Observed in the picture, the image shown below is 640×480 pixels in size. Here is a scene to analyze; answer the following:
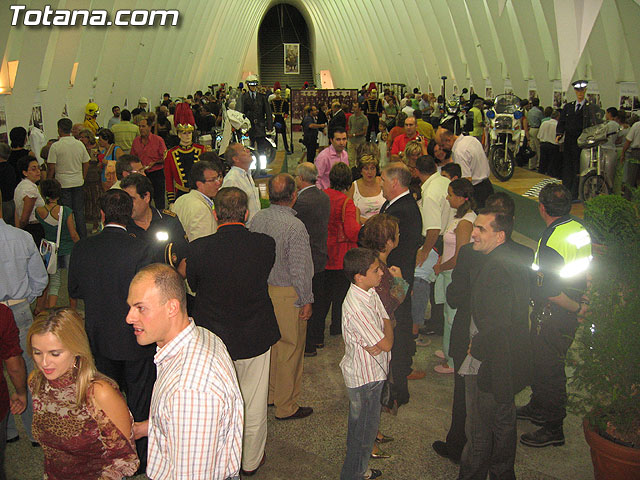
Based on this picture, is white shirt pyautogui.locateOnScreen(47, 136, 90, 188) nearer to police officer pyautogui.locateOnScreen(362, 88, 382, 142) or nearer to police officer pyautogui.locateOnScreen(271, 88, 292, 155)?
police officer pyautogui.locateOnScreen(271, 88, 292, 155)

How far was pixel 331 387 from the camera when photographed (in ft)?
17.1

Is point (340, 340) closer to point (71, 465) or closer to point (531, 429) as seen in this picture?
point (531, 429)

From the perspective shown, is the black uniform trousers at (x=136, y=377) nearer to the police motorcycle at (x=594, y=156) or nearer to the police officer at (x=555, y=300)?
the police officer at (x=555, y=300)

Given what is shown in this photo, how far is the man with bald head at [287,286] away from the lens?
14.2ft

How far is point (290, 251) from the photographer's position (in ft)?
14.1

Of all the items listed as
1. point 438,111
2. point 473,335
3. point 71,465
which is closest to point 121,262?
point 71,465

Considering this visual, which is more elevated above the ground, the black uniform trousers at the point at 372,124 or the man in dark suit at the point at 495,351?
the black uniform trousers at the point at 372,124

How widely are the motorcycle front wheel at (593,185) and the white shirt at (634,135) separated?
0.73m

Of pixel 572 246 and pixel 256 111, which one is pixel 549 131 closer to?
pixel 256 111

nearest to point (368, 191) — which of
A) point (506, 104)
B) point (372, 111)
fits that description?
point (506, 104)

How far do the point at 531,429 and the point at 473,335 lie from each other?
4.88 ft

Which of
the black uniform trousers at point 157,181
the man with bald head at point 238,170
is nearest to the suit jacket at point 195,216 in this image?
the man with bald head at point 238,170

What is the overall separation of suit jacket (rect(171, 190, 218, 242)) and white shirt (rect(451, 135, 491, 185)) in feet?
13.0

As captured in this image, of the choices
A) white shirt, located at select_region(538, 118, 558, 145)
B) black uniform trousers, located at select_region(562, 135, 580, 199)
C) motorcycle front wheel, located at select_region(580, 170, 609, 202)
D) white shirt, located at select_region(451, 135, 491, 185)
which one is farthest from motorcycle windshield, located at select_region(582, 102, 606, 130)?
white shirt, located at select_region(451, 135, 491, 185)
